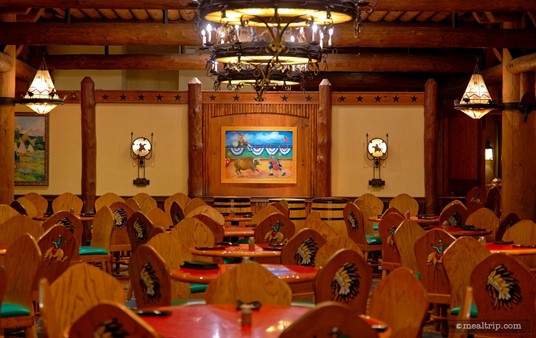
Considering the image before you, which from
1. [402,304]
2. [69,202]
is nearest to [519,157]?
[69,202]

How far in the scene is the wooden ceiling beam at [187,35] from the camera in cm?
1303

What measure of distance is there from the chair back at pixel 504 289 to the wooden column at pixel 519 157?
767 centimetres

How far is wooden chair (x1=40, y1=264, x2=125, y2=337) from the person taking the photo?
472cm

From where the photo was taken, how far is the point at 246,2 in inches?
243

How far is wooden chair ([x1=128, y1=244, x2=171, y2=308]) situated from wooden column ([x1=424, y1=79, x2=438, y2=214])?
10008mm

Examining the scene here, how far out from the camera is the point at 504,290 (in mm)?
5754

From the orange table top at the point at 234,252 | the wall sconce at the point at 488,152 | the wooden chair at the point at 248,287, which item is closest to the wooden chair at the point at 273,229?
the orange table top at the point at 234,252

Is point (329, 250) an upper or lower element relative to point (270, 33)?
lower

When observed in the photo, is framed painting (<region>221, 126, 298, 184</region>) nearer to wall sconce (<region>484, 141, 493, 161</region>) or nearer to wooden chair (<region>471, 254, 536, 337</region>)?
wall sconce (<region>484, 141, 493, 161</region>)

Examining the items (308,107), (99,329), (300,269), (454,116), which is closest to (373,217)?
(308,107)

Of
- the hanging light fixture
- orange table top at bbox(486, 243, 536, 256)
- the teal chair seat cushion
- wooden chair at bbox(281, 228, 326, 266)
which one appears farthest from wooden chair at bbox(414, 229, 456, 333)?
the hanging light fixture

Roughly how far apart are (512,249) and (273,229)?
2.41 m

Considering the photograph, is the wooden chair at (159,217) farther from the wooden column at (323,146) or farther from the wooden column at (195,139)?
the wooden column at (323,146)

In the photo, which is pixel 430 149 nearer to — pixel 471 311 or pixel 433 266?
pixel 433 266
